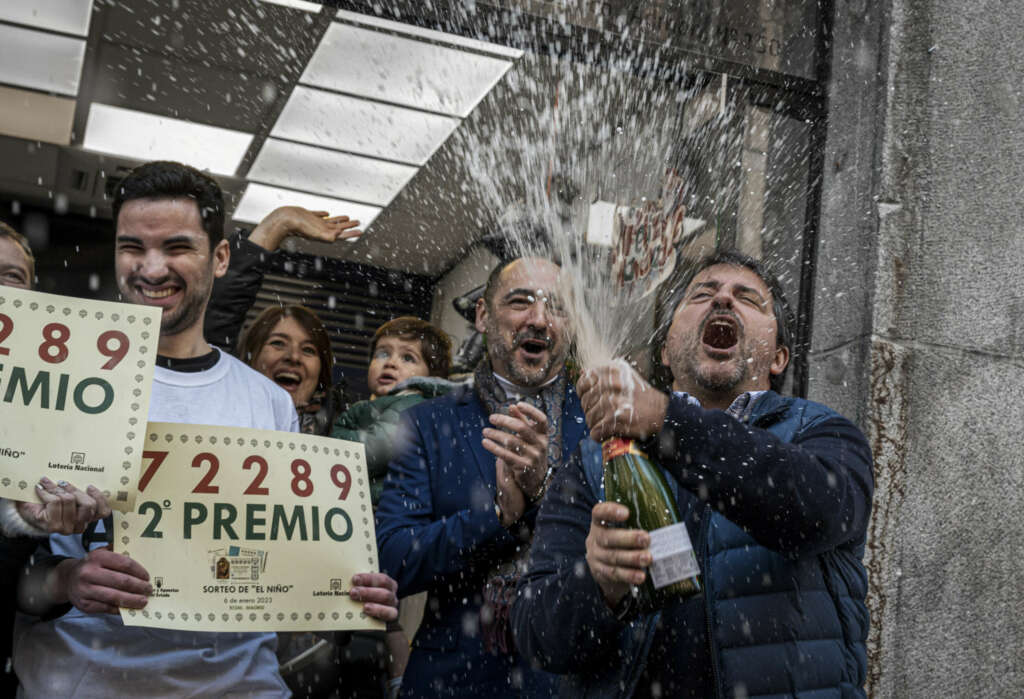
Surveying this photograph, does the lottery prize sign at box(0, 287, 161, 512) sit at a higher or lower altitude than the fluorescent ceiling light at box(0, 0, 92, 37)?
lower

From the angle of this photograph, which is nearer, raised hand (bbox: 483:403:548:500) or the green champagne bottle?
the green champagne bottle

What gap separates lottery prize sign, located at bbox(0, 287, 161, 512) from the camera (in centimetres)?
216

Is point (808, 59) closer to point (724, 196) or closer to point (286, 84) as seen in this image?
point (724, 196)

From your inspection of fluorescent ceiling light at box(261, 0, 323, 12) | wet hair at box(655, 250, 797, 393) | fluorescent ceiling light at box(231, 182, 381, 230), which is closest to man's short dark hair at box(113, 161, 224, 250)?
wet hair at box(655, 250, 797, 393)

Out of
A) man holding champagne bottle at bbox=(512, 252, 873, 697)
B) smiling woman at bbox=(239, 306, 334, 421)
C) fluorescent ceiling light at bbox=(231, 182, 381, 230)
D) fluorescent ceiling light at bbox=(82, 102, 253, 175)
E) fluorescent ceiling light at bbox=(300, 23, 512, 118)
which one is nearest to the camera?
man holding champagne bottle at bbox=(512, 252, 873, 697)

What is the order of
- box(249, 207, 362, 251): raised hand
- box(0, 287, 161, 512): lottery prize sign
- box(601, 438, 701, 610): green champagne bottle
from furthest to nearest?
box(249, 207, 362, 251): raised hand
box(0, 287, 161, 512): lottery prize sign
box(601, 438, 701, 610): green champagne bottle

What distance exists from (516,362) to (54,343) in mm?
1455

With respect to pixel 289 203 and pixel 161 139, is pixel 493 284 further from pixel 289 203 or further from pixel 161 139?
pixel 289 203

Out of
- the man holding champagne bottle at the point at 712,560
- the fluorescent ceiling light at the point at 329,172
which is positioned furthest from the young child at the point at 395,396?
the fluorescent ceiling light at the point at 329,172

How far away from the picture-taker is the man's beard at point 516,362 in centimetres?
325

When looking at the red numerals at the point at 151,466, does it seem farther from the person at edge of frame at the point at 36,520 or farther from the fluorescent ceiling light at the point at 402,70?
the fluorescent ceiling light at the point at 402,70

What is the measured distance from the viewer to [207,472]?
246cm

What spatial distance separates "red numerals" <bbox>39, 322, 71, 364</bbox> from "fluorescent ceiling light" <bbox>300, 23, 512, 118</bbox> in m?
4.14

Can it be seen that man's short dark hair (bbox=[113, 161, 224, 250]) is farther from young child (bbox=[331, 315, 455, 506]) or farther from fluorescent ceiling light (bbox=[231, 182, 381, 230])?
fluorescent ceiling light (bbox=[231, 182, 381, 230])
